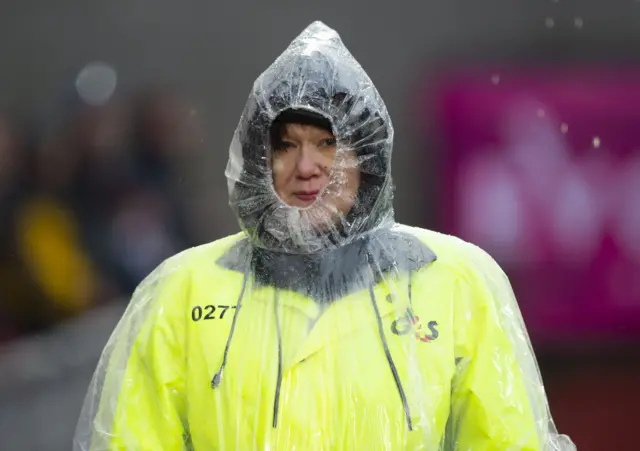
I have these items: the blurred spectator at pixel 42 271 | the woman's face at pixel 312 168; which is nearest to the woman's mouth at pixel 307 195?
the woman's face at pixel 312 168

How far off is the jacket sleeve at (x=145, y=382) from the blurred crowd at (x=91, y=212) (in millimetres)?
2209

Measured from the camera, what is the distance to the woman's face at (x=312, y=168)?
7.43ft

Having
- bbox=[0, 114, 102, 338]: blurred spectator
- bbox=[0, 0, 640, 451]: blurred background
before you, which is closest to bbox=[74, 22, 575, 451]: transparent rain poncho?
bbox=[0, 0, 640, 451]: blurred background

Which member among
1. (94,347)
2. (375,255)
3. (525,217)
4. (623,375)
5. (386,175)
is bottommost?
(623,375)

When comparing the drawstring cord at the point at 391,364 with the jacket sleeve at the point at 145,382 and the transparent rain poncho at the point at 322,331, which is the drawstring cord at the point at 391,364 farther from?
the jacket sleeve at the point at 145,382

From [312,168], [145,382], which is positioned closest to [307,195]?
[312,168]

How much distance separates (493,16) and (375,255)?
277cm

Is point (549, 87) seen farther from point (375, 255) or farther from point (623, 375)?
point (375, 255)

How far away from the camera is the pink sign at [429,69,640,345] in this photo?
464 cm

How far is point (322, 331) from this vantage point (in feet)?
7.18

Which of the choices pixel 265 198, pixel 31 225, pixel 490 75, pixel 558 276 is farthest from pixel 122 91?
pixel 265 198

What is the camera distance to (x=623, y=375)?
4684 mm

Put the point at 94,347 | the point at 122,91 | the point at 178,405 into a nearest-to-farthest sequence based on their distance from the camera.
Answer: the point at 178,405 < the point at 94,347 < the point at 122,91

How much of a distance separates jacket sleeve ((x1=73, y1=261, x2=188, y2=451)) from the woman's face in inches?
11.3
